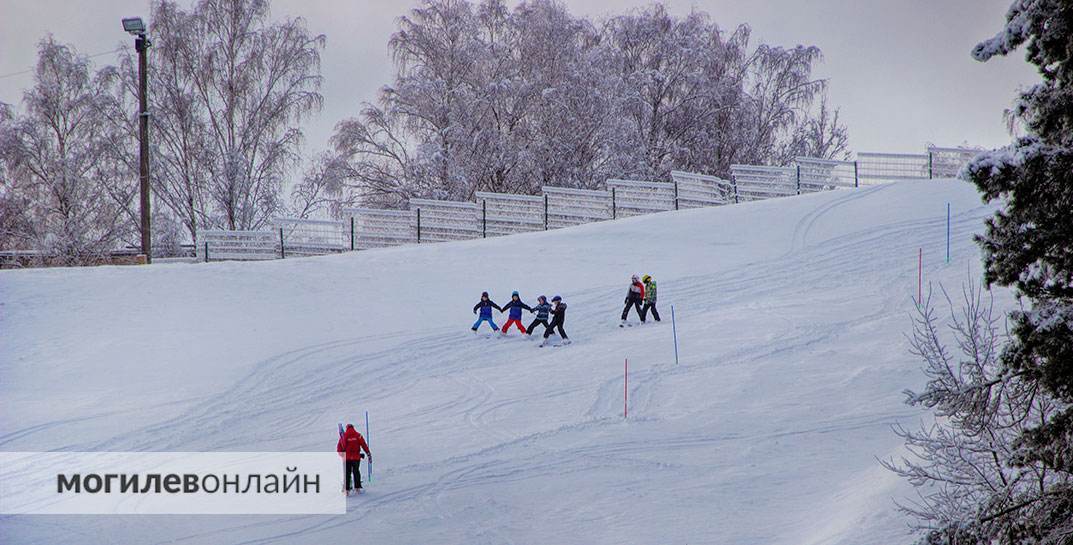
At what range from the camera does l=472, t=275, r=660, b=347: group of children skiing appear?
21578 mm

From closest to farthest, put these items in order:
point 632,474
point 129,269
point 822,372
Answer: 1. point 632,474
2. point 822,372
3. point 129,269

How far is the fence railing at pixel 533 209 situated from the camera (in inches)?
1346

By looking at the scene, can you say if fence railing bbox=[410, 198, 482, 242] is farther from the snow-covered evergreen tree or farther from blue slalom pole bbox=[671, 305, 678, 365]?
the snow-covered evergreen tree

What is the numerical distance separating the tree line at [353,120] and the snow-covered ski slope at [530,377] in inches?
413

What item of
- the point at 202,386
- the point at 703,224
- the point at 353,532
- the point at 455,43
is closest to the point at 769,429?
the point at 353,532

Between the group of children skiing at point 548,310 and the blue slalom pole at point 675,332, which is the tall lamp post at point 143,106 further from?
the blue slalom pole at point 675,332

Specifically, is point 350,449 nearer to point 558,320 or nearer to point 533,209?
point 558,320

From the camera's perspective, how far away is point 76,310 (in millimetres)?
24375

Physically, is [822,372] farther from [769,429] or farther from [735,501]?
[735,501]

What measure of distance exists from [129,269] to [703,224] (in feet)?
54.6

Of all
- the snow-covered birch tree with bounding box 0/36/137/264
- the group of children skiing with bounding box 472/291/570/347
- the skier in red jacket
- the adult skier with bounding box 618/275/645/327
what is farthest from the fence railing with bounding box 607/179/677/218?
the skier in red jacket

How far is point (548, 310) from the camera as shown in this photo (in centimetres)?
2180

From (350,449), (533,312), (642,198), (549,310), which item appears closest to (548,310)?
(549,310)

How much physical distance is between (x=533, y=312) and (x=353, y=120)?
20.5 m
